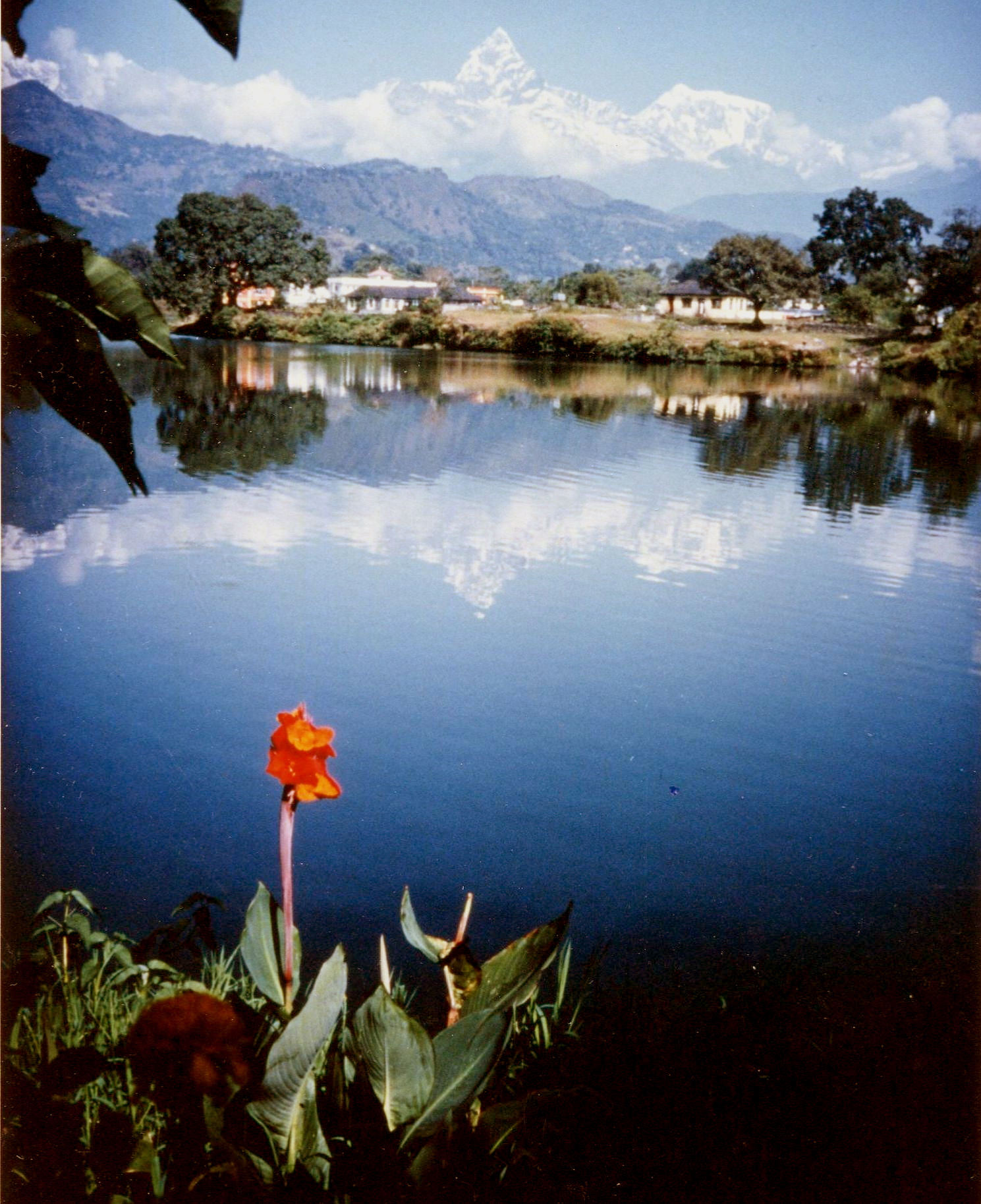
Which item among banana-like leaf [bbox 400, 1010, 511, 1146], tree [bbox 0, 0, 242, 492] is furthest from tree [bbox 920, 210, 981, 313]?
tree [bbox 0, 0, 242, 492]

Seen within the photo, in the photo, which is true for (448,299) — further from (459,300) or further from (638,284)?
(638,284)

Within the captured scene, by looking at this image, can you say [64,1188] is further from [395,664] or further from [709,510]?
[709,510]

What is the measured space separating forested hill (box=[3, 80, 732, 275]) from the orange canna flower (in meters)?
0.97

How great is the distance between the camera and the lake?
3.04 metres

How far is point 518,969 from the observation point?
137 centimetres

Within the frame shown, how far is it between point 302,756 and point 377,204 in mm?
7692

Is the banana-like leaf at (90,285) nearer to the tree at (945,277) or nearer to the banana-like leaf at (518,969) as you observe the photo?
the banana-like leaf at (518,969)

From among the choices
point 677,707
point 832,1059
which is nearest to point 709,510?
point 677,707

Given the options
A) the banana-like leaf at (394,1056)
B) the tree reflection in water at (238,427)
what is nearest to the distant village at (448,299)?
the tree reflection in water at (238,427)

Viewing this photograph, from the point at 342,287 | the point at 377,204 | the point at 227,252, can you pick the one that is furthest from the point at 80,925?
the point at 342,287

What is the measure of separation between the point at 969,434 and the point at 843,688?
1068 centimetres

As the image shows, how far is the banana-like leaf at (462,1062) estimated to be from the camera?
1.26 metres

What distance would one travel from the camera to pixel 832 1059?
1911 mm

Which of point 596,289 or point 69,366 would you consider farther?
point 596,289
